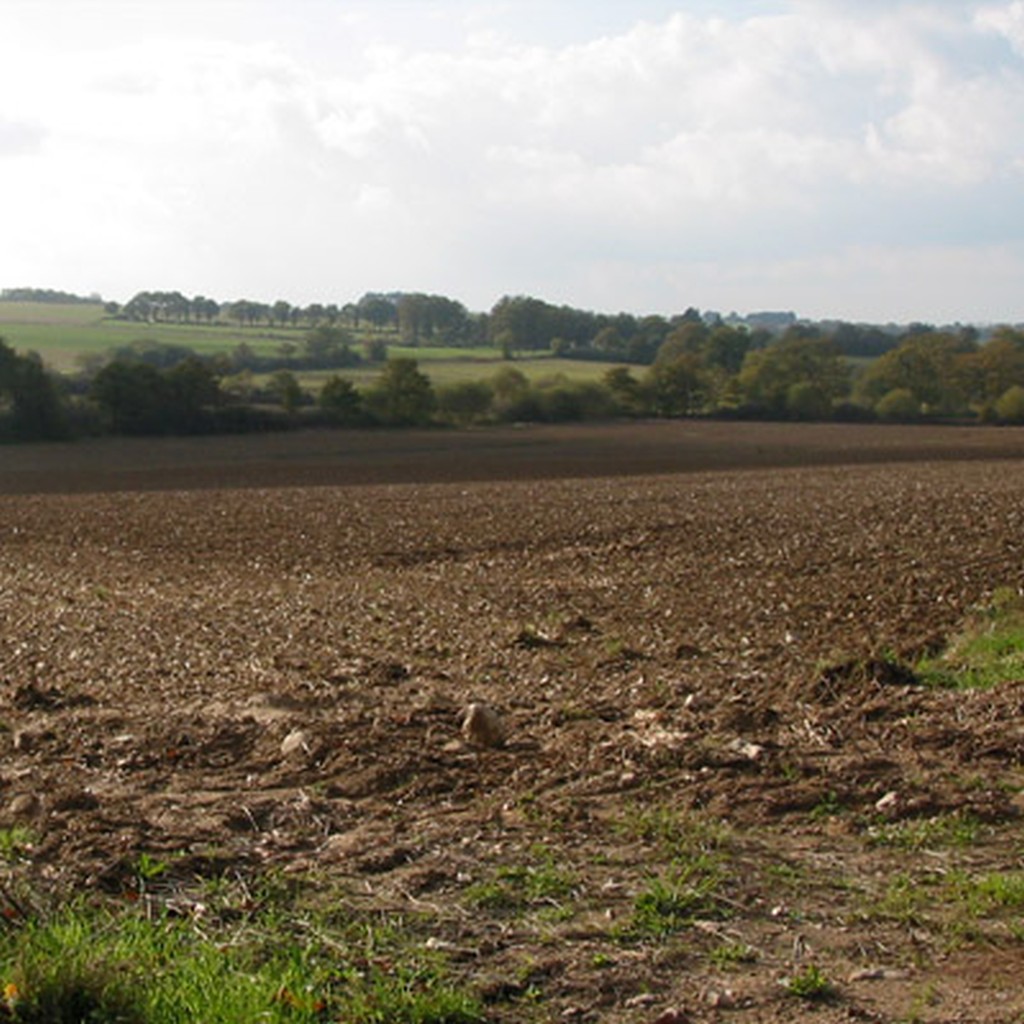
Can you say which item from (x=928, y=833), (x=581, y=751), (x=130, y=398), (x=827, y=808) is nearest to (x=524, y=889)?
(x=827, y=808)

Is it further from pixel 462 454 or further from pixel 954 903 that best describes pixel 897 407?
pixel 954 903

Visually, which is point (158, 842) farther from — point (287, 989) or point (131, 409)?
point (131, 409)

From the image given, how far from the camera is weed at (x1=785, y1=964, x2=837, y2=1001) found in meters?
4.51

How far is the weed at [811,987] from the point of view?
178 inches

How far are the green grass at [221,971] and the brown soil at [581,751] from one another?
0.86 feet

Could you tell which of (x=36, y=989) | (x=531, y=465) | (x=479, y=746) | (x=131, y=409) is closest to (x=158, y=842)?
(x=36, y=989)

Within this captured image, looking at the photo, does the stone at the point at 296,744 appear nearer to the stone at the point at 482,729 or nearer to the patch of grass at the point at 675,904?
the stone at the point at 482,729

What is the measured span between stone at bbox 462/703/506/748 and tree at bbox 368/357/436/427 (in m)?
66.6

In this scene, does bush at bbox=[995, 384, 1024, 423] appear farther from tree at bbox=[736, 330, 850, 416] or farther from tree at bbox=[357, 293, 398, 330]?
tree at bbox=[357, 293, 398, 330]

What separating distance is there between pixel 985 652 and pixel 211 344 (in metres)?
111

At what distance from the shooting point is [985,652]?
11.4 meters

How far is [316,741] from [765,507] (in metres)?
21.2

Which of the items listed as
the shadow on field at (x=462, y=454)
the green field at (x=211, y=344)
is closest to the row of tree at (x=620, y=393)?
the shadow on field at (x=462, y=454)

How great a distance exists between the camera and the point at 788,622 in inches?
551
